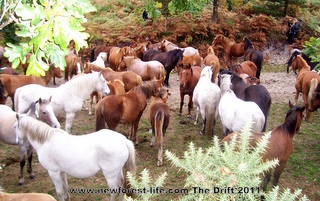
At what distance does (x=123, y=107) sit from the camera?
5.81m

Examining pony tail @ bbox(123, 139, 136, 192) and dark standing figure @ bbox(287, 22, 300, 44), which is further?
dark standing figure @ bbox(287, 22, 300, 44)

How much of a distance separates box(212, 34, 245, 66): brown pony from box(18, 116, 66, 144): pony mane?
1008 centimetres

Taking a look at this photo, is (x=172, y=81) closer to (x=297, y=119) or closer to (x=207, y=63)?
(x=207, y=63)

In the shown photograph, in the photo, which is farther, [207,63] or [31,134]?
[207,63]

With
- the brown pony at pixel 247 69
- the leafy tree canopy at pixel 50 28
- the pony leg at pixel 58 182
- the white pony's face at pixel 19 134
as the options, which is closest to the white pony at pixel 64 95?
the white pony's face at pixel 19 134

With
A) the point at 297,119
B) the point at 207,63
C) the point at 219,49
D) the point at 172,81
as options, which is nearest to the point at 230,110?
the point at 297,119

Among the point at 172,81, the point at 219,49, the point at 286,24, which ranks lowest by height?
the point at 172,81

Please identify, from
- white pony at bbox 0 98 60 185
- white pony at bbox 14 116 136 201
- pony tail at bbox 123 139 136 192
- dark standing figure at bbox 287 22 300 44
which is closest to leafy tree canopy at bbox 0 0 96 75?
white pony at bbox 14 116 136 201

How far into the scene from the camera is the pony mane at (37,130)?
4.13 meters

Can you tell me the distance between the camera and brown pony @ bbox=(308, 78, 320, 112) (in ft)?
23.2

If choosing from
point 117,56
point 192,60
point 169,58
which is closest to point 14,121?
point 117,56

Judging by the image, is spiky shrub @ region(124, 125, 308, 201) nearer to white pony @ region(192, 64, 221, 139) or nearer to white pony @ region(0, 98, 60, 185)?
white pony @ region(0, 98, 60, 185)

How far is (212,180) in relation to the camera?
1.33 meters

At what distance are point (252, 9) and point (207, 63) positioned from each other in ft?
24.7
